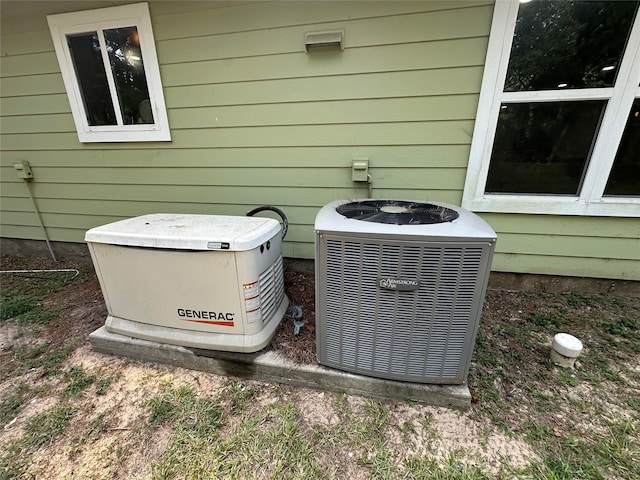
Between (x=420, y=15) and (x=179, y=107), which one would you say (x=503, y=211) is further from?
(x=179, y=107)

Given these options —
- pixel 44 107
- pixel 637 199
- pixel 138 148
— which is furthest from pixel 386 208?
pixel 44 107

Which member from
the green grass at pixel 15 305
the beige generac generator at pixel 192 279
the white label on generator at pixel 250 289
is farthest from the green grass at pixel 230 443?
the green grass at pixel 15 305

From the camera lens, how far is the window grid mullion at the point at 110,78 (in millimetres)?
2236

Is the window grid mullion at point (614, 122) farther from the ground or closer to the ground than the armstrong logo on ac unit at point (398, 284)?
farther from the ground

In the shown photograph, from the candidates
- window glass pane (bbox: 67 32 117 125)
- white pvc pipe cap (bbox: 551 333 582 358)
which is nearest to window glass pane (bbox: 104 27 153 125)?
window glass pane (bbox: 67 32 117 125)

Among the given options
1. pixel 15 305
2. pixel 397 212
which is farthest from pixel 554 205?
pixel 15 305

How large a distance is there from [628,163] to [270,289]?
2653 millimetres

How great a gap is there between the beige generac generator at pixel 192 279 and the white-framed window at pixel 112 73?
1268 mm

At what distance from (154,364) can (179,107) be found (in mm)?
2023

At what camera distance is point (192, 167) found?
2436 mm

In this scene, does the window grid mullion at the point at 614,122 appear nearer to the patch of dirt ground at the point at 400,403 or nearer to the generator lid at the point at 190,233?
the patch of dirt ground at the point at 400,403

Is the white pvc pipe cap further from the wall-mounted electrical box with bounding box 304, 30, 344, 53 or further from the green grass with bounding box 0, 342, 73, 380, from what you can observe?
the green grass with bounding box 0, 342, 73, 380

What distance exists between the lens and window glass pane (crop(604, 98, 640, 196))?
1.78 meters

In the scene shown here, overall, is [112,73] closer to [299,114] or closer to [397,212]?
[299,114]
